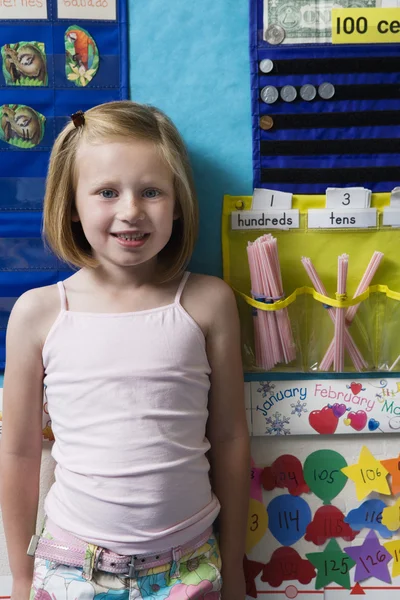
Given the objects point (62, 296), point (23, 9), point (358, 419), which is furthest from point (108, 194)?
point (358, 419)

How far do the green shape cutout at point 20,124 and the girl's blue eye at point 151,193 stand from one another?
0.28 meters

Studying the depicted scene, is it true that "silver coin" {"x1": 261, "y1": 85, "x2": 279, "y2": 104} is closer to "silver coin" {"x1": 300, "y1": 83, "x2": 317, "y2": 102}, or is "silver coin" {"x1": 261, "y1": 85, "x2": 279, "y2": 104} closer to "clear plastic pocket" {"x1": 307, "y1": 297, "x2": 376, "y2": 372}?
"silver coin" {"x1": 300, "y1": 83, "x2": 317, "y2": 102}

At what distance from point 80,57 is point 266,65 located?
1.10 feet

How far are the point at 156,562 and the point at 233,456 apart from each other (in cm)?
22

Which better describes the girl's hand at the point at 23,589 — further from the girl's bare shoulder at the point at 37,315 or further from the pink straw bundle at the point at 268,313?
the pink straw bundle at the point at 268,313

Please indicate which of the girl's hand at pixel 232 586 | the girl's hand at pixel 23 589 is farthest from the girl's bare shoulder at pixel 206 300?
the girl's hand at pixel 23 589

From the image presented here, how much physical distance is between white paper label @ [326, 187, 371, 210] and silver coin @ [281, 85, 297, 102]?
178 millimetres

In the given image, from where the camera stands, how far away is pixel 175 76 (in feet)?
3.64

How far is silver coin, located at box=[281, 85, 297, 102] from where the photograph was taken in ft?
3.59

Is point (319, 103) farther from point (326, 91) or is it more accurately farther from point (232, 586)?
point (232, 586)

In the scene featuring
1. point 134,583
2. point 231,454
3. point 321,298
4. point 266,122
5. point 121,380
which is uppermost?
point 266,122

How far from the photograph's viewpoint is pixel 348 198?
1.11 meters

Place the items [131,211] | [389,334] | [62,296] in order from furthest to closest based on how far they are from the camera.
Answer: [389,334]
[62,296]
[131,211]

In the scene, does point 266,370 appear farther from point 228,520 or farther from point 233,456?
point 228,520
